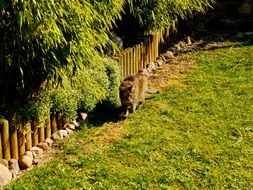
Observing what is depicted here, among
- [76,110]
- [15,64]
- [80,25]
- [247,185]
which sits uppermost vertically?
[80,25]

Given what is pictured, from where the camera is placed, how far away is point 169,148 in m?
6.23

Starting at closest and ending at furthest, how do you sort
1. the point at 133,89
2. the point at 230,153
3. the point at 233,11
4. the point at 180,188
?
the point at 180,188
the point at 230,153
the point at 133,89
the point at 233,11

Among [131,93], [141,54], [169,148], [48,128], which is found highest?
[141,54]

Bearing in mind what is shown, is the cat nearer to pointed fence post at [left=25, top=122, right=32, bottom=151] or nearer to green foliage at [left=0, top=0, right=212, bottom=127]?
green foliage at [left=0, top=0, right=212, bottom=127]

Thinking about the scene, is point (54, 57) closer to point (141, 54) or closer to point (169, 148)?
point (169, 148)

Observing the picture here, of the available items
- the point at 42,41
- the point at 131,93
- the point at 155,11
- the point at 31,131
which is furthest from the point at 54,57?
the point at 155,11

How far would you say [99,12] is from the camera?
6402mm

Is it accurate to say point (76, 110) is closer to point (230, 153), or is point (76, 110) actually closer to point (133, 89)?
point (133, 89)

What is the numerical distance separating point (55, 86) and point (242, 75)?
4.24 metres

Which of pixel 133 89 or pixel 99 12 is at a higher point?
pixel 99 12

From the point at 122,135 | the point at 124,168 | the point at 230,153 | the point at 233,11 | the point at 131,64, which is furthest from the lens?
the point at 233,11

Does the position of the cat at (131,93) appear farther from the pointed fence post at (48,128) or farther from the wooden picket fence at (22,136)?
the pointed fence post at (48,128)

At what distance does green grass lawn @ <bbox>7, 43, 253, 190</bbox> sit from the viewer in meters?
5.47

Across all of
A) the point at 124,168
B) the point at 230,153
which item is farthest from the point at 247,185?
the point at 124,168
